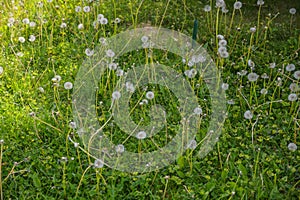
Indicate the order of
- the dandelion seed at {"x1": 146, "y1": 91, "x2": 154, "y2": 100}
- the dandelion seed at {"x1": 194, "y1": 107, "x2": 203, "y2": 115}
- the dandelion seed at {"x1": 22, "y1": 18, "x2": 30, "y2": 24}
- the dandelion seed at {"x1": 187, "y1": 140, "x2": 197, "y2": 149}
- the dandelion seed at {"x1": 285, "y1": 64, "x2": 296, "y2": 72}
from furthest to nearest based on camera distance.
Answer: the dandelion seed at {"x1": 22, "y1": 18, "x2": 30, "y2": 24}
the dandelion seed at {"x1": 285, "y1": 64, "x2": 296, "y2": 72}
the dandelion seed at {"x1": 146, "y1": 91, "x2": 154, "y2": 100}
the dandelion seed at {"x1": 194, "y1": 107, "x2": 203, "y2": 115}
the dandelion seed at {"x1": 187, "y1": 140, "x2": 197, "y2": 149}

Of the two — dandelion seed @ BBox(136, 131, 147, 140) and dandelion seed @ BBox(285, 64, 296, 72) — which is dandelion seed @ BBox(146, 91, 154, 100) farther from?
dandelion seed @ BBox(285, 64, 296, 72)

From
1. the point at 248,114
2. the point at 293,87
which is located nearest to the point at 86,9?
the point at 248,114

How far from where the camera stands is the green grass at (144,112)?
2793 mm

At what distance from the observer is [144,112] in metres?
3.27

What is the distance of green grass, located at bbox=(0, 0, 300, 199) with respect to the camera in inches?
110

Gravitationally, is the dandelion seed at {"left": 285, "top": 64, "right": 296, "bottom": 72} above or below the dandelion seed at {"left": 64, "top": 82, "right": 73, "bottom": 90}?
above

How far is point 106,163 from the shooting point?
115 inches

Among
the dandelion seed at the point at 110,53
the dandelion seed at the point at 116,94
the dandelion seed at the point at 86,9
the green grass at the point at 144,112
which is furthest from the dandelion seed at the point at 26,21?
the dandelion seed at the point at 116,94

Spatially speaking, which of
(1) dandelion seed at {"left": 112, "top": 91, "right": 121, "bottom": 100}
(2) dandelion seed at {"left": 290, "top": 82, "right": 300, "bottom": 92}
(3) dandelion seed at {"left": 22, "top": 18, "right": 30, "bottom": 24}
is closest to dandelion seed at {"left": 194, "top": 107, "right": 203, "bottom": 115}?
(1) dandelion seed at {"left": 112, "top": 91, "right": 121, "bottom": 100}

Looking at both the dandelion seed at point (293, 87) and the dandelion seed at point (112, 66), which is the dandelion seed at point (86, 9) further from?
the dandelion seed at point (293, 87)

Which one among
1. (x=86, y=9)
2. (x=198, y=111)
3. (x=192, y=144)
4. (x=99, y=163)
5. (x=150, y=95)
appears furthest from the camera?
(x=86, y=9)

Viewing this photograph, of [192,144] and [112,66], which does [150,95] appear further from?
[192,144]

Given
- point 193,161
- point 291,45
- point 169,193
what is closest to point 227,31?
point 291,45

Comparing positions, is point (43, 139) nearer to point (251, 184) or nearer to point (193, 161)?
point (193, 161)
